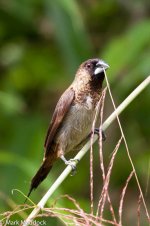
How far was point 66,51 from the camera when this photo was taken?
5.22 m

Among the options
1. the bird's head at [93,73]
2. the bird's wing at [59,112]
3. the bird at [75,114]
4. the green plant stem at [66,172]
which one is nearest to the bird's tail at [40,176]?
the bird at [75,114]

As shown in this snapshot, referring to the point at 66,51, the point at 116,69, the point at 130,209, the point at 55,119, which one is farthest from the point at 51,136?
the point at 130,209

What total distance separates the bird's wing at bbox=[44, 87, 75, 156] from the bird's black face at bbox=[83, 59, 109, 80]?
17 cm

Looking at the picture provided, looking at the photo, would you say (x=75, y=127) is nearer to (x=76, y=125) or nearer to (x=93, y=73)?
(x=76, y=125)

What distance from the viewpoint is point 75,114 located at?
4199 millimetres

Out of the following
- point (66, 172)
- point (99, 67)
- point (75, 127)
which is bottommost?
point (66, 172)

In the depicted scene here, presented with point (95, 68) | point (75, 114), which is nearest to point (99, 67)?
point (95, 68)

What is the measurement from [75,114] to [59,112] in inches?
4.0

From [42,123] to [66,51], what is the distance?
698 millimetres

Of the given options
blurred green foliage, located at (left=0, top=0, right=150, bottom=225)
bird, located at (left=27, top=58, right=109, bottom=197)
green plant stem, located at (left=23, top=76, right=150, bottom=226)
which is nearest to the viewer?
green plant stem, located at (left=23, top=76, right=150, bottom=226)

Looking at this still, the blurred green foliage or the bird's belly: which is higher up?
the blurred green foliage

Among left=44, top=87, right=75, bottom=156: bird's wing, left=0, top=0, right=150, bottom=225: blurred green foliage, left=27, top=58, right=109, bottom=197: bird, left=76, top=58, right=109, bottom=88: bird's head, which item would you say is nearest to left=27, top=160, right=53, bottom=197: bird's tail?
left=27, top=58, right=109, bottom=197: bird

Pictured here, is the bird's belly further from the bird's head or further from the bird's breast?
the bird's head

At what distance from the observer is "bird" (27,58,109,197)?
13.4ft
